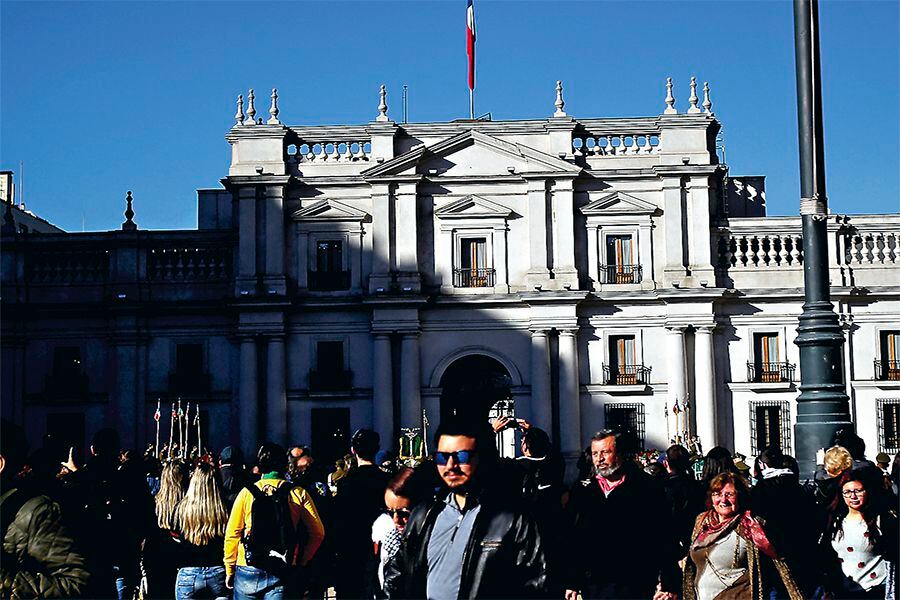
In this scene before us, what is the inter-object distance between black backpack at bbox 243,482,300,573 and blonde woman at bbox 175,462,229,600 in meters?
0.48

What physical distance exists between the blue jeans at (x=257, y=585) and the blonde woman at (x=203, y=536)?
42cm

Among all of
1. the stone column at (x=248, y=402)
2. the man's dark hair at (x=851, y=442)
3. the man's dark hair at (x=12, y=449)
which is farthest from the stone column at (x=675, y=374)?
the man's dark hair at (x=12, y=449)

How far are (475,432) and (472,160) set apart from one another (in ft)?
131

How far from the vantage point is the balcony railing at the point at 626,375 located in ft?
151

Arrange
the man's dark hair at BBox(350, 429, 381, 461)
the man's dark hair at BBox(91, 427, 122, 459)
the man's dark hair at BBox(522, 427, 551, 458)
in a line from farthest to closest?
1. the man's dark hair at BBox(350, 429, 381, 461)
2. the man's dark hair at BBox(91, 427, 122, 459)
3. the man's dark hair at BBox(522, 427, 551, 458)

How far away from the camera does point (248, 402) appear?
45.3 meters

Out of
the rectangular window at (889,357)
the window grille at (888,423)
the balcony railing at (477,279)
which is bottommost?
the window grille at (888,423)

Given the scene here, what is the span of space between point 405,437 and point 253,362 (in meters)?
6.17

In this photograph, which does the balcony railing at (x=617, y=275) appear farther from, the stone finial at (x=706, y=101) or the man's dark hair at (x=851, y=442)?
the man's dark hair at (x=851, y=442)

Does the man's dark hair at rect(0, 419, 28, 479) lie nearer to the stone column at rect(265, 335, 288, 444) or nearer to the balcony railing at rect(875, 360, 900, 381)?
the stone column at rect(265, 335, 288, 444)

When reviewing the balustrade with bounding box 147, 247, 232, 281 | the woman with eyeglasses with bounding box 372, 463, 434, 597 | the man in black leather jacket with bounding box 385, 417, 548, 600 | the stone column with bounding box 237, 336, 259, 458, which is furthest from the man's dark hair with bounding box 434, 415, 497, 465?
the balustrade with bounding box 147, 247, 232, 281

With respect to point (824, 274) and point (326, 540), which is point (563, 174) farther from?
point (326, 540)

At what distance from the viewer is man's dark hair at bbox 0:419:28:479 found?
318 inches

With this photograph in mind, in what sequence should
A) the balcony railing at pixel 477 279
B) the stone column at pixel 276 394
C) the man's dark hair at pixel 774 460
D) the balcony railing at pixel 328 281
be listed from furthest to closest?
the balcony railing at pixel 328 281, the balcony railing at pixel 477 279, the stone column at pixel 276 394, the man's dark hair at pixel 774 460
